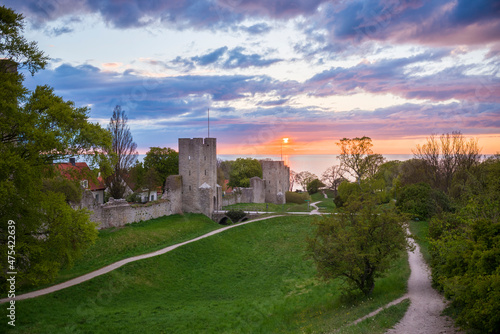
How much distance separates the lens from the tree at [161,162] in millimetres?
50688

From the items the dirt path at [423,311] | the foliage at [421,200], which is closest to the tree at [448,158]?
the foliage at [421,200]

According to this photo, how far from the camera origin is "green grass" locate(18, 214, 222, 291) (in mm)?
23033

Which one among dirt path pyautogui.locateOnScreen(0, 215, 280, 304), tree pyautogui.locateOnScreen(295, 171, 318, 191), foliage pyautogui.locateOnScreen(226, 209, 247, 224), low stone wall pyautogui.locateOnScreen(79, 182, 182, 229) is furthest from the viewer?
tree pyautogui.locateOnScreen(295, 171, 318, 191)

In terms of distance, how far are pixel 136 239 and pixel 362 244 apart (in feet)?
62.2

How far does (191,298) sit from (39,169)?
11.5 meters

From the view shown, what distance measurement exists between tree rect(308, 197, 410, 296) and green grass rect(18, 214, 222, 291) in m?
13.3

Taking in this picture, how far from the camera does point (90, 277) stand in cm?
2036

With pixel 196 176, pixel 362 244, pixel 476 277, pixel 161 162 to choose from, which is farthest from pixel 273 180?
pixel 476 277

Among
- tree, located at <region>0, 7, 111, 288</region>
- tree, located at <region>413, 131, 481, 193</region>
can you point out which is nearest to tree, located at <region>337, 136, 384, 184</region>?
tree, located at <region>413, 131, 481, 193</region>

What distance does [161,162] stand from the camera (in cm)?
5072

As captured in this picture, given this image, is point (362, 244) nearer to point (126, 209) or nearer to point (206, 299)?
point (206, 299)

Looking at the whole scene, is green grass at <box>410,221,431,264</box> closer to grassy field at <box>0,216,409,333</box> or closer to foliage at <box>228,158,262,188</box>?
grassy field at <box>0,216,409,333</box>

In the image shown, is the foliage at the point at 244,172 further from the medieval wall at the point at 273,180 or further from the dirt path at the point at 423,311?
the dirt path at the point at 423,311

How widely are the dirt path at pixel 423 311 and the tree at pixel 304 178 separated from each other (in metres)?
63.3
